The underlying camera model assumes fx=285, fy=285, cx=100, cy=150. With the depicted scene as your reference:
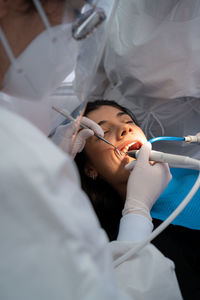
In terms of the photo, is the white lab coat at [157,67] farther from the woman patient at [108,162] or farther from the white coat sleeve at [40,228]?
the white coat sleeve at [40,228]

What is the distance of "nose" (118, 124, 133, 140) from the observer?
133cm

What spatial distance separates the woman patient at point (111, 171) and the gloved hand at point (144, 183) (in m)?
0.16

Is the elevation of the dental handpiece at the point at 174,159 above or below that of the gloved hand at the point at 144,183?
above

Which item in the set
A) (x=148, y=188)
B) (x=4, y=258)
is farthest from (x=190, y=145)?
(x=4, y=258)

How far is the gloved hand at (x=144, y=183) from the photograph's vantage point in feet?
3.59

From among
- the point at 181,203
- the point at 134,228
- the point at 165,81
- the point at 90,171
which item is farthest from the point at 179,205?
the point at 165,81

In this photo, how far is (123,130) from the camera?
4.41 feet

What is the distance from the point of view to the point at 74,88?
776 millimetres

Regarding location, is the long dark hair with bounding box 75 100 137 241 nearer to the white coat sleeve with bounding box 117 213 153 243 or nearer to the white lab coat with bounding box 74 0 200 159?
the white lab coat with bounding box 74 0 200 159

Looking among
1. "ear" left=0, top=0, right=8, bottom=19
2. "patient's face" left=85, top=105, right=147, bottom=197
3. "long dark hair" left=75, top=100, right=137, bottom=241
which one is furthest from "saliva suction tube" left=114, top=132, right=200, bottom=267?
"ear" left=0, top=0, right=8, bottom=19

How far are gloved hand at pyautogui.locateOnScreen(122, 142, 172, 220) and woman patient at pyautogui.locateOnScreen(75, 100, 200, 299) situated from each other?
157 millimetres

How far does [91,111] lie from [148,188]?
1.85 ft

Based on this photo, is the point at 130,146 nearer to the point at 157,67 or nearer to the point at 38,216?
the point at 157,67

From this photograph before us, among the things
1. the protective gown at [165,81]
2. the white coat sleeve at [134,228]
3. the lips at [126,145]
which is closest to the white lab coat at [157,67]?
the protective gown at [165,81]
